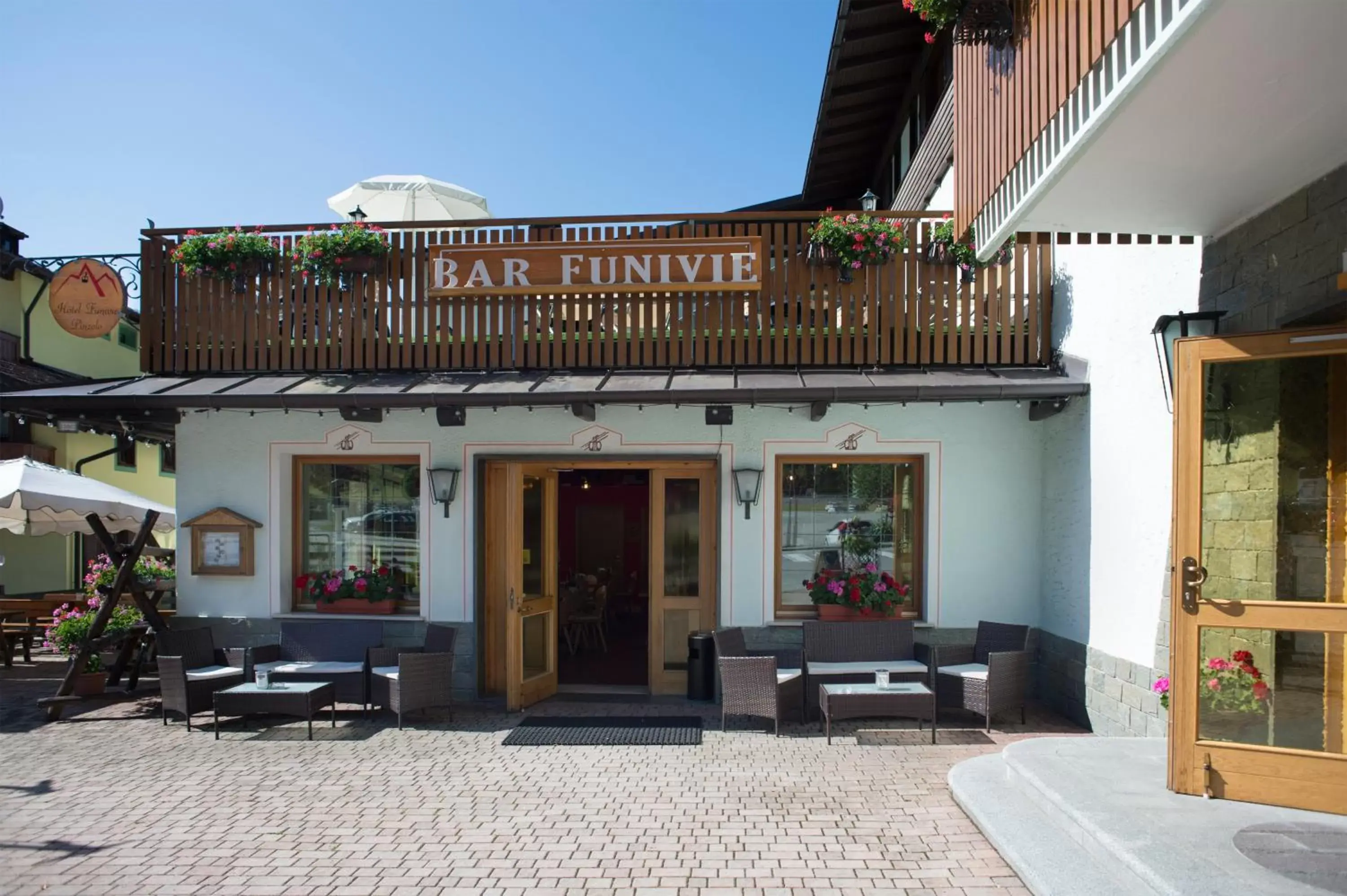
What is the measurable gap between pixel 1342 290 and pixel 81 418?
10.2m

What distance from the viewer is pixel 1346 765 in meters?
4.52

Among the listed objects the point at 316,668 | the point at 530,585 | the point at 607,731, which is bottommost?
the point at 607,731

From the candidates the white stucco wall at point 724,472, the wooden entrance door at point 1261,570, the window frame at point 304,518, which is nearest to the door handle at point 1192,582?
the wooden entrance door at point 1261,570

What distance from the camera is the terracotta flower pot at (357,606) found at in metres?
8.72

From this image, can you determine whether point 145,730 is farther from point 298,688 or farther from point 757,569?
point 757,569

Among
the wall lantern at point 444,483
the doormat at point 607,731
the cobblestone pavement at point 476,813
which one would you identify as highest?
the wall lantern at point 444,483

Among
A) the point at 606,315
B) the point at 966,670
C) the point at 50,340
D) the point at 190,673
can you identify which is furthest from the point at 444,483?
the point at 50,340

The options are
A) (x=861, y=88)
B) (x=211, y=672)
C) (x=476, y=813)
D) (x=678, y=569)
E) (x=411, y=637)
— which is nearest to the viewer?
(x=476, y=813)

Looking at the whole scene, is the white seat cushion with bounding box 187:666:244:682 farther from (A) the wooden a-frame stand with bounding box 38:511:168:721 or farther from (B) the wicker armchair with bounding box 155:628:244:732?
(A) the wooden a-frame stand with bounding box 38:511:168:721

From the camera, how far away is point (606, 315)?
8664mm

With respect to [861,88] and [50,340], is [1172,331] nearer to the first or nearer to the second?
[861,88]

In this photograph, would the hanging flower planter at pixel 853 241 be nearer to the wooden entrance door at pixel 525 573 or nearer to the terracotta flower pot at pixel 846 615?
the terracotta flower pot at pixel 846 615

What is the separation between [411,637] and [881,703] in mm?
4500

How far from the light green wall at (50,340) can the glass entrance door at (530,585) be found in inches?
311
